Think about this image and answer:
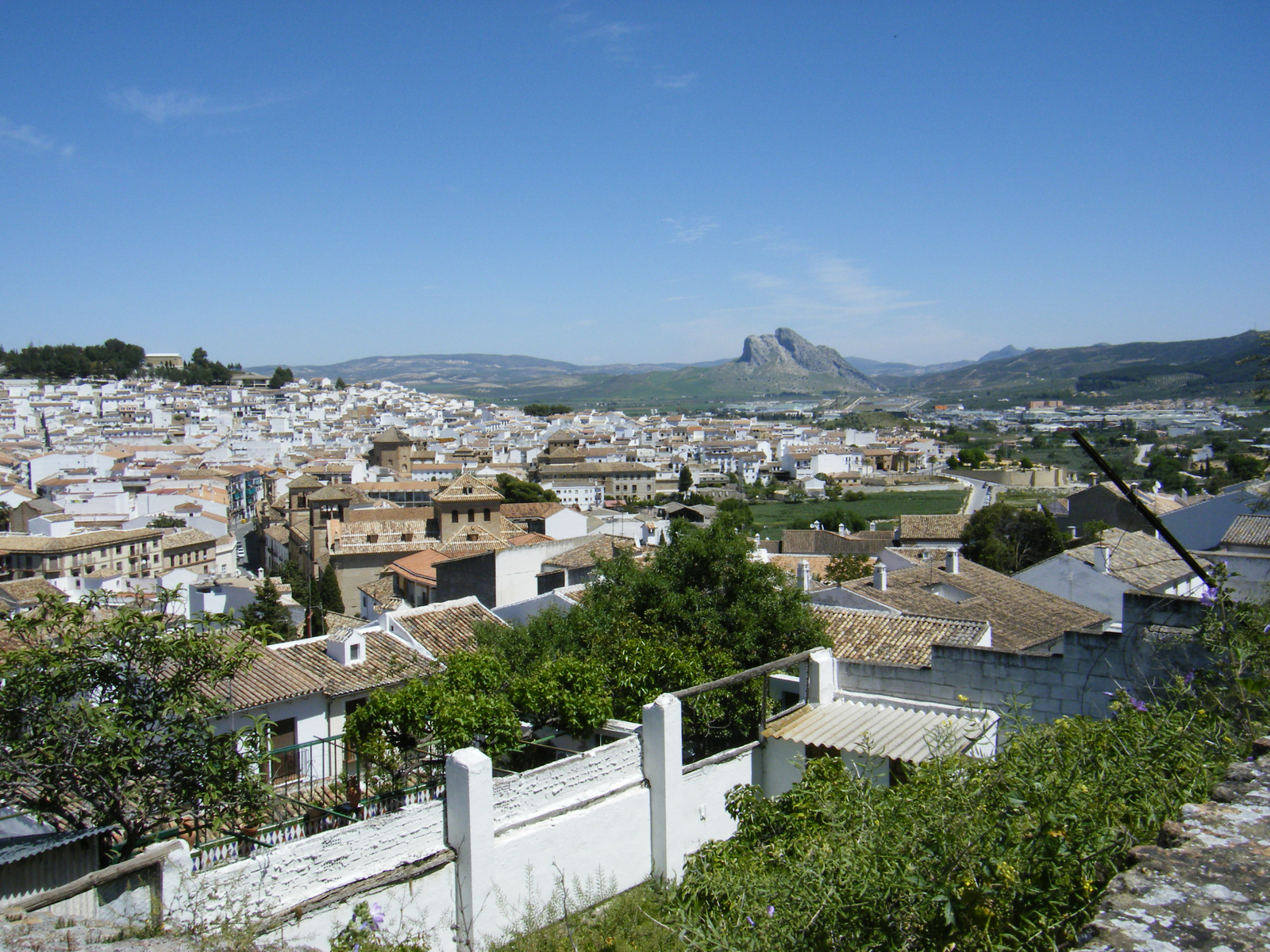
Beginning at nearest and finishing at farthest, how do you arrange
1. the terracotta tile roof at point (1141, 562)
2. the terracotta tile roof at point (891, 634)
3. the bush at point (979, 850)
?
the bush at point (979, 850) → the terracotta tile roof at point (891, 634) → the terracotta tile roof at point (1141, 562)

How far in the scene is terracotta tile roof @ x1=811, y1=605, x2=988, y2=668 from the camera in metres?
11.5

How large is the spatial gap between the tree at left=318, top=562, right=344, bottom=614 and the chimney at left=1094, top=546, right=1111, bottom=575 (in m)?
27.7

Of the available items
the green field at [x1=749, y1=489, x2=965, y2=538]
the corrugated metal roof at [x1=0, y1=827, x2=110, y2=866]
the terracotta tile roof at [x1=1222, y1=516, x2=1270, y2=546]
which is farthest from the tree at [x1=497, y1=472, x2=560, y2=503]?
the corrugated metal roof at [x1=0, y1=827, x2=110, y2=866]

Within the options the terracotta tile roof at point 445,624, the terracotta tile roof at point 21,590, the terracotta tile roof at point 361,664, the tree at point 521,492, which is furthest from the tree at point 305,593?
the tree at point 521,492

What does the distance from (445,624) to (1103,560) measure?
14.5 metres

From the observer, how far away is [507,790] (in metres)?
6.70

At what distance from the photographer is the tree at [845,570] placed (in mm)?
26109

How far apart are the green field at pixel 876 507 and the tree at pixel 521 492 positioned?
17313 mm

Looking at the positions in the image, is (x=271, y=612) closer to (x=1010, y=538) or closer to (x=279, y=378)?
(x=1010, y=538)

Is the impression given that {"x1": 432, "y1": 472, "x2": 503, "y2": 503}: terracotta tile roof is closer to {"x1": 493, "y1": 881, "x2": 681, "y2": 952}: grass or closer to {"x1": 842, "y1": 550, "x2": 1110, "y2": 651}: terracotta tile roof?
{"x1": 842, "y1": 550, "x2": 1110, "y2": 651}: terracotta tile roof

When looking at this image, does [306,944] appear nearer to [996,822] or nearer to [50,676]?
[50,676]

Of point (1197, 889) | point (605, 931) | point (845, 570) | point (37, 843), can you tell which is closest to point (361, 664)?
point (37, 843)

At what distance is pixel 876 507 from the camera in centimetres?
8594

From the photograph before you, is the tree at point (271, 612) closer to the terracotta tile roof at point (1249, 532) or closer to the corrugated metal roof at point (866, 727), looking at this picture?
the corrugated metal roof at point (866, 727)
